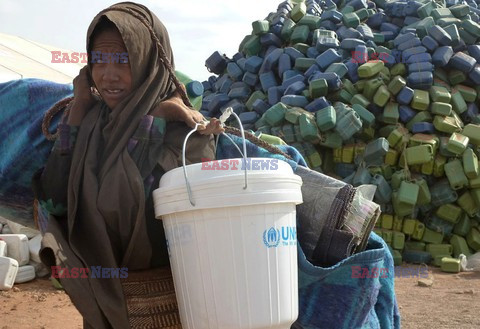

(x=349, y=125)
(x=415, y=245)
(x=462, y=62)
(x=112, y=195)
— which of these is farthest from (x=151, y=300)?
(x=462, y=62)

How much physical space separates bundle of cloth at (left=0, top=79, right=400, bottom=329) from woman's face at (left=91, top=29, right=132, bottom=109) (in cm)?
33

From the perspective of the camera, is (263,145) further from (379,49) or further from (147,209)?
(379,49)

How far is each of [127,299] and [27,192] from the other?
653 millimetres

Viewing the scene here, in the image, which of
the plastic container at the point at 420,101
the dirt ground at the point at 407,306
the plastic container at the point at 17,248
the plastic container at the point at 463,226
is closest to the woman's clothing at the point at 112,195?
the dirt ground at the point at 407,306

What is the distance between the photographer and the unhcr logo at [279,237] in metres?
1.63

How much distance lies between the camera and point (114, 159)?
185 centimetres

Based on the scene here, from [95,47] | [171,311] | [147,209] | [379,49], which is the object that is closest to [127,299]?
[171,311]

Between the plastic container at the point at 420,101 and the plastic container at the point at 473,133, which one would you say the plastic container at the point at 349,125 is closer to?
the plastic container at the point at 420,101

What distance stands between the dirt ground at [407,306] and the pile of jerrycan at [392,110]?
0.84 m

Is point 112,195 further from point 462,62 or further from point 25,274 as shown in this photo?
point 462,62

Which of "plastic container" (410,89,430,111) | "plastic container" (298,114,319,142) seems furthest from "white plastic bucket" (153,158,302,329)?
"plastic container" (410,89,430,111)

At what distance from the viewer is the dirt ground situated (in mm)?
4688

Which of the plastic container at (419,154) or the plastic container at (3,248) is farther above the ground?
the plastic container at (419,154)

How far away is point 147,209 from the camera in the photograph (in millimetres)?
1862
